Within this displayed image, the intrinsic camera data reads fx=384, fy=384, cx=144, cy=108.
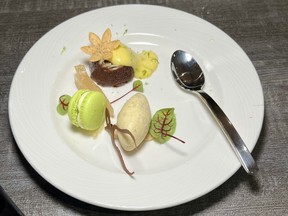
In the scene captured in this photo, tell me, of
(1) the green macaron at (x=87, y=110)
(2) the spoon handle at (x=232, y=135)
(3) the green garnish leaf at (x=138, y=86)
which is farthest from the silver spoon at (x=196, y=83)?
(1) the green macaron at (x=87, y=110)

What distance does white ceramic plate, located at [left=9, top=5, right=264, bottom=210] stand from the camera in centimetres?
87

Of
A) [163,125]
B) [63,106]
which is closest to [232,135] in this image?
[163,125]

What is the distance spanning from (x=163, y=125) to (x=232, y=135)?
187 millimetres

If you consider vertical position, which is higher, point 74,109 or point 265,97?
point 74,109

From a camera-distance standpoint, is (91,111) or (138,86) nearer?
(91,111)

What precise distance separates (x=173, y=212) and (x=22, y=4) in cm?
102

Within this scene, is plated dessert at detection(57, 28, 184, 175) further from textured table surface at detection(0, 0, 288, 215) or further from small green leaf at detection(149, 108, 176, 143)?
textured table surface at detection(0, 0, 288, 215)

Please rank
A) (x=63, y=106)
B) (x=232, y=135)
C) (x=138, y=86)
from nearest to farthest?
(x=232, y=135)
(x=63, y=106)
(x=138, y=86)

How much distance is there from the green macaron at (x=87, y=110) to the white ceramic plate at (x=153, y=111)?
0.19 ft

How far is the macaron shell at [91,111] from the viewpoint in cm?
96

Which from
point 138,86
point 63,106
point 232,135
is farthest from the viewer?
point 138,86

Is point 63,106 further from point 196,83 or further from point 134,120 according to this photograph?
point 196,83

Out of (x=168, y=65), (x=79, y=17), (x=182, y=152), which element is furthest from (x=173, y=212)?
(x=79, y=17)

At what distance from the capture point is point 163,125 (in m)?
1.03
